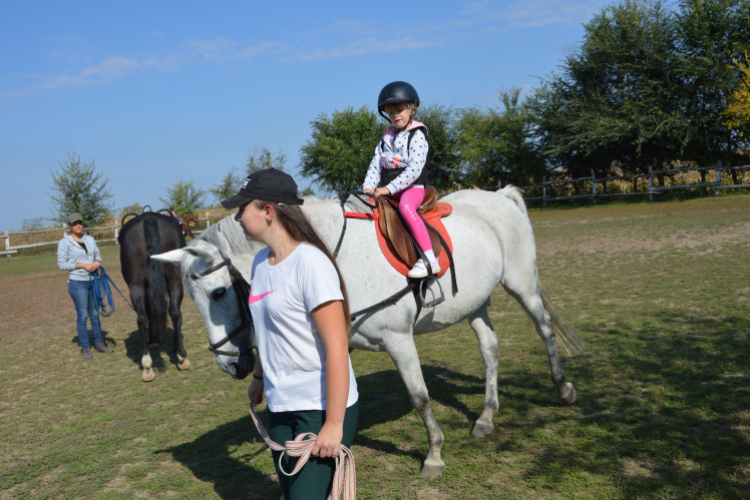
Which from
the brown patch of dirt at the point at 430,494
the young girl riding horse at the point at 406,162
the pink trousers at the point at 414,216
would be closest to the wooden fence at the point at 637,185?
the young girl riding horse at the point at 406,162

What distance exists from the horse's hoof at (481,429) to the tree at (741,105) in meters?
24.4

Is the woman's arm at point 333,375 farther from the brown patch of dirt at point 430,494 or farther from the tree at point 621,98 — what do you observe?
the tree at point 621,98

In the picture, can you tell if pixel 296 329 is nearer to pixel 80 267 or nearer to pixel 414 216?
pixel 414 216

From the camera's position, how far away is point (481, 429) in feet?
13.3

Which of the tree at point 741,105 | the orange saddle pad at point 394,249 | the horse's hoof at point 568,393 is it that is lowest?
the horse's hoof at point 568,393

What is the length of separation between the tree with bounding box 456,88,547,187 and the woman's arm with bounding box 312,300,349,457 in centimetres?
3164

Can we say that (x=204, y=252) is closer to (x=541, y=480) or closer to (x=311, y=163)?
(x=541, y=480)

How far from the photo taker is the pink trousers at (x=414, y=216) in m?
3.50

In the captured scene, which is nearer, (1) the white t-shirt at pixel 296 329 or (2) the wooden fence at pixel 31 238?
(1) the white t-shirt at pixel 296 329

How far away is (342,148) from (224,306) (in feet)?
137

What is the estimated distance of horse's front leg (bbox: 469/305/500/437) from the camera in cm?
→ 408

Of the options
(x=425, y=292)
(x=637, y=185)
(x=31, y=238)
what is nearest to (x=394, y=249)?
(x=425, y=292)

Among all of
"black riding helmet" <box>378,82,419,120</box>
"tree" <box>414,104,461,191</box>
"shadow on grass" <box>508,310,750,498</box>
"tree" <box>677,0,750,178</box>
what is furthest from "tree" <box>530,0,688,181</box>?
"black riding helmet" <box>378,82,419,120</box>

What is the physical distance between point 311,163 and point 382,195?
42987 mm
